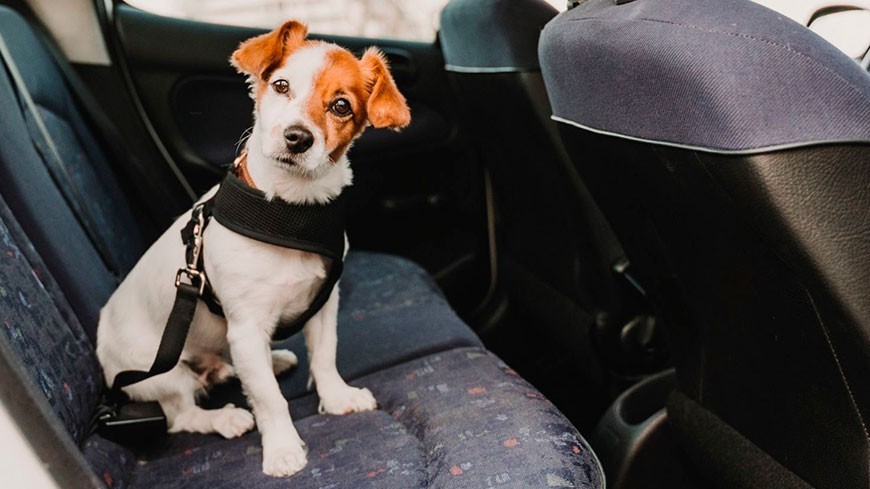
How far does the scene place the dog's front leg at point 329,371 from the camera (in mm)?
1535

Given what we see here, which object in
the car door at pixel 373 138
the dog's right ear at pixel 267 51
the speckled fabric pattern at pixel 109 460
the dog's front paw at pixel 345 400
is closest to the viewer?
the speckled fabric pattern at pixel 109 460

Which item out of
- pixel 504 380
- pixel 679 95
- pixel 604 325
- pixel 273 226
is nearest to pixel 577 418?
pixel 604 325

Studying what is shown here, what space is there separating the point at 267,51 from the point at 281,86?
0.24ft

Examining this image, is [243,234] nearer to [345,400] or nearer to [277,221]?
[277,221]

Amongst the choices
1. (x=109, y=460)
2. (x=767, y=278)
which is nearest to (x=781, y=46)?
(x=767, y=278)

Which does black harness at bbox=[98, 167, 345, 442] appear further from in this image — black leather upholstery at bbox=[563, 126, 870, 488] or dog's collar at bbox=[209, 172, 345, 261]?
black leather upholstery at bbox=[563, 126, 870, 488]

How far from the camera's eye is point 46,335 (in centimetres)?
142

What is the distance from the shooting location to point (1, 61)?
5.91 feet

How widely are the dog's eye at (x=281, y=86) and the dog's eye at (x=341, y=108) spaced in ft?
0.29

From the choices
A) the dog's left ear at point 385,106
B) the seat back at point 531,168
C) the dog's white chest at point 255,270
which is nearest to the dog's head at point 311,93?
the dog's left ear at point 385,106

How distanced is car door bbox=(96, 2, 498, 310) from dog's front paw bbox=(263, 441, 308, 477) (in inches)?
46.1

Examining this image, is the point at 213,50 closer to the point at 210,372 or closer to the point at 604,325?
the point at 210,372

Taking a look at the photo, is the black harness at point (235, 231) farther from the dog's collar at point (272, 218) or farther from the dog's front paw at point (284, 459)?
the dog's front paw at point (284, 459)

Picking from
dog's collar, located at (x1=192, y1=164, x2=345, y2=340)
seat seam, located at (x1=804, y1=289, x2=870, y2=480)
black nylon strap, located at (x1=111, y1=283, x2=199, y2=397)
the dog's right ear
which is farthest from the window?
seat seam, located at (x1=804, y1=289, x2=870, y2=480)
